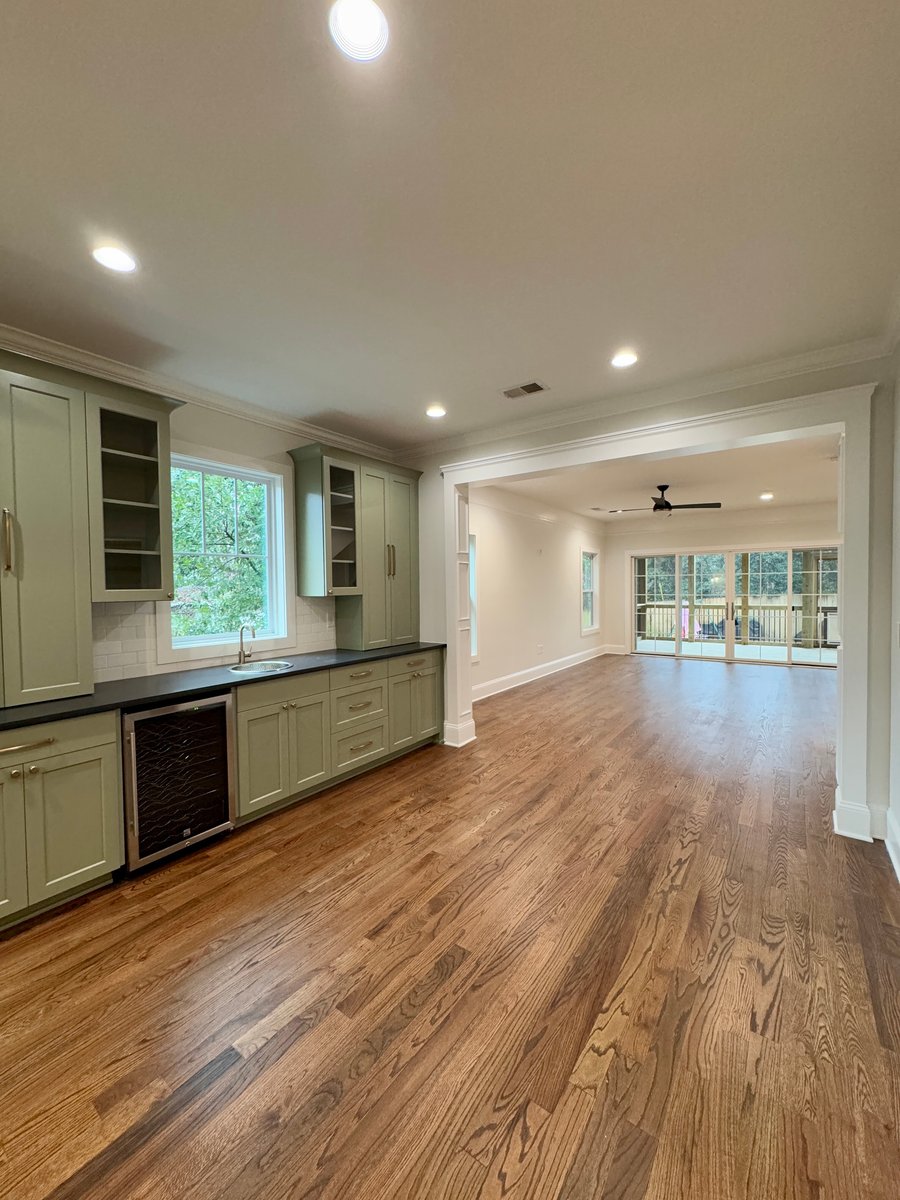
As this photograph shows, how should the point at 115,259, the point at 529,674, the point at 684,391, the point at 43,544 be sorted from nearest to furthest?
the point at 115,259 → the point at 43,544 → the point at 684,391 → the point at 529,674

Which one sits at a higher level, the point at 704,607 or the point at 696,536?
the point at 696,536

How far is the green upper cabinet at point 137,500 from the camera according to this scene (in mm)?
2801

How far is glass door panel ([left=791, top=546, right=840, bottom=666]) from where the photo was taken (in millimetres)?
8664

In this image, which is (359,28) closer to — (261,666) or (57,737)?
(57,737)

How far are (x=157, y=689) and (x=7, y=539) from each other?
3.24 feet

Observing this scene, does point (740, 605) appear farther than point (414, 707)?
Yes

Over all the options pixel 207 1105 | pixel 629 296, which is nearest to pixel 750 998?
pixel 207 1105

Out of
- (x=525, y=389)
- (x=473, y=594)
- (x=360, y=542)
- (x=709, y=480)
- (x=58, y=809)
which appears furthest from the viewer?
(x=709, y=480)

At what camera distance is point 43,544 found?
7.94 ft

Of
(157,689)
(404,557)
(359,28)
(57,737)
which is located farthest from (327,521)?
(359,28)

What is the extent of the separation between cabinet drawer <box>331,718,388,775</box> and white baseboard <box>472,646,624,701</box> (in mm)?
2567

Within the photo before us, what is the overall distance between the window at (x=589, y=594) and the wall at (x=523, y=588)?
26 cm

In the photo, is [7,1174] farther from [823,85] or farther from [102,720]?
[823,85]

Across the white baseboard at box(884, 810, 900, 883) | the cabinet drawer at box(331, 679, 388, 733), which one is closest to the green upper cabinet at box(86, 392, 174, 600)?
the cabinet drawer at box(331, 679, 388, 733)
